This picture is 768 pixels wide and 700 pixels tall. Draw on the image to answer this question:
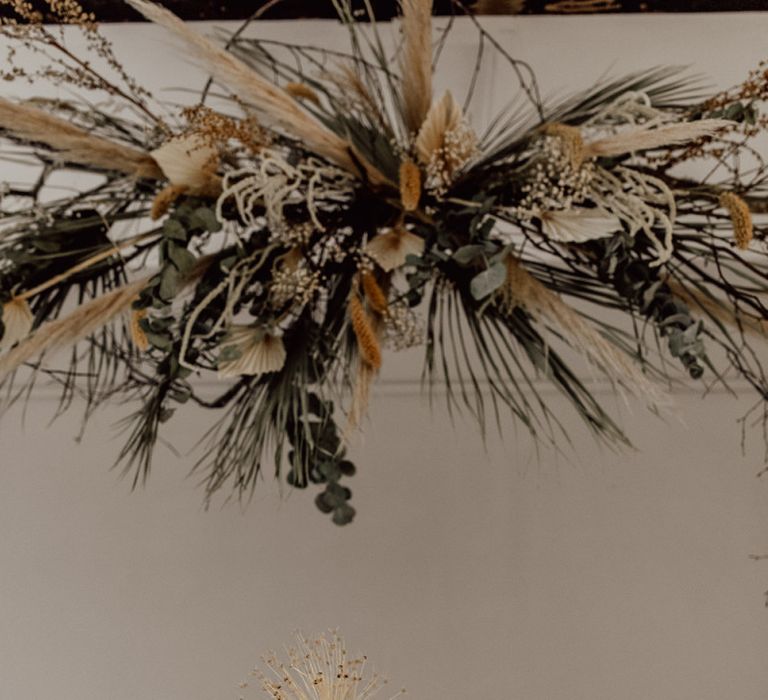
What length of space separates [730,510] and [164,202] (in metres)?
0.95

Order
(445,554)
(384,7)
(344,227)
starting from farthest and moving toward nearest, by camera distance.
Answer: (445,554) → (384,7) → (344,227)

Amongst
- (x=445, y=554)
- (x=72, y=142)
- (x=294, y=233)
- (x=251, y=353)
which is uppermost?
(x=72, y=142)

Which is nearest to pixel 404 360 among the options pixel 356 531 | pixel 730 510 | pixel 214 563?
pixel 356 531

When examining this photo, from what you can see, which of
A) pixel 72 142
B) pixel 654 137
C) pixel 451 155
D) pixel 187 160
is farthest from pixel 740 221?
pixel 72 142

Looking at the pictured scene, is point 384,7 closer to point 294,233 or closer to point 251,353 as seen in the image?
point 294,233

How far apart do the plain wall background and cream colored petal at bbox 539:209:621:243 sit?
467mm

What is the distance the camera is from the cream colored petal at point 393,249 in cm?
110

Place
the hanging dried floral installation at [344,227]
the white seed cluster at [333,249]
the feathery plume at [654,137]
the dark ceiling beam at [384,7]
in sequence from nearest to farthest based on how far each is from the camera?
1. the feathery plume at [654,137]
2. the hanging dried floral installation at [344,227]
3. the white seed cluster at [333,249]
4. the dark ceiling beam at [384,7]

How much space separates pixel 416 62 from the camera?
108 cm

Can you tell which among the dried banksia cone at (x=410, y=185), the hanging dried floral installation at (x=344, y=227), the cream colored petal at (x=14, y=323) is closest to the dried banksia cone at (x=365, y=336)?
the hanging dried floral installation at (x=344, y=227)

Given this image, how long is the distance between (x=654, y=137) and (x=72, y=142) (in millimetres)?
584

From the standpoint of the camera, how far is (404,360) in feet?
5.13

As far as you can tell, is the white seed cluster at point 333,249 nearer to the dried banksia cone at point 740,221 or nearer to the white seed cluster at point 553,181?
the white seed cluster at point 553,181

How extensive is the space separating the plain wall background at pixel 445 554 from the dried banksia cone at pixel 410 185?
0.42 meters
